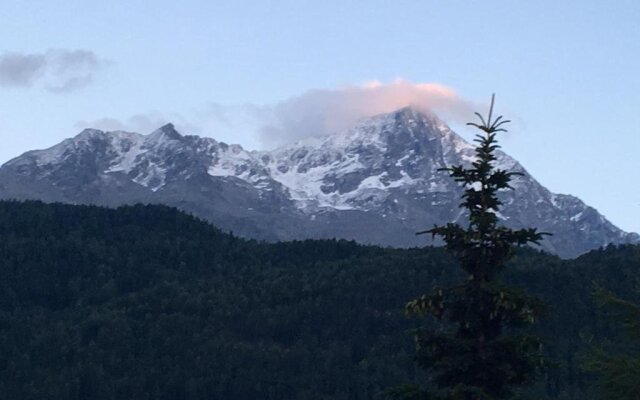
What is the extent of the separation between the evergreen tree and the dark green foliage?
3494 millimetres

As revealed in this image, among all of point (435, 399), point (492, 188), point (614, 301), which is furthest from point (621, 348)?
point (435, 399)

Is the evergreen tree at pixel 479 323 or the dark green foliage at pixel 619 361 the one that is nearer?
the evergreen tree at pixel 479 323

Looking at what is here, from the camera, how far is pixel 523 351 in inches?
1248

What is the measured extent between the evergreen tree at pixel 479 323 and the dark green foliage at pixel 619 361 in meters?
3.49

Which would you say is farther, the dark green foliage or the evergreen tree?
the dark green foliage

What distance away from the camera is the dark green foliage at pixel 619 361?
34188 mm

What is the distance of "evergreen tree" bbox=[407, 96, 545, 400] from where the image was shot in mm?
31375

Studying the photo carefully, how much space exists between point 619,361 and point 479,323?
16.1 feet

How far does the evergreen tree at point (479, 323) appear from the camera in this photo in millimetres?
31375

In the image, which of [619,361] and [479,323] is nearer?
[479,323]

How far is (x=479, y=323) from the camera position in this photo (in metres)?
32.2

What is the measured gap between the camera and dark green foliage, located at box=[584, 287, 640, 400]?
34.2 meters

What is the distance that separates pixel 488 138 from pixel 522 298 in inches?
203

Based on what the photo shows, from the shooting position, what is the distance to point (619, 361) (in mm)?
34594
